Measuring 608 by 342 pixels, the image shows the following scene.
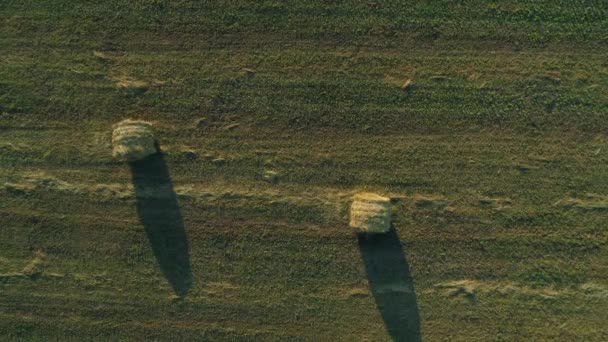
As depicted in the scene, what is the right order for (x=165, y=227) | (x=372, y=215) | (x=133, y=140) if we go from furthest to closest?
1. (x=165, y=227)
2. (x=133, y=140)
3. (x=372, y=215)

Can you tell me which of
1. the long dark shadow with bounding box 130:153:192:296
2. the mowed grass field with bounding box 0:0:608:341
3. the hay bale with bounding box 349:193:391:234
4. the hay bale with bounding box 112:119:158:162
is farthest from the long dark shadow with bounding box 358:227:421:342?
Result: the hay bale with bounding box 112:119:158:162

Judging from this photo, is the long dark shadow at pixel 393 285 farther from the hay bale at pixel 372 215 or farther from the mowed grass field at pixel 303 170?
the hay bale at pixel 372 215

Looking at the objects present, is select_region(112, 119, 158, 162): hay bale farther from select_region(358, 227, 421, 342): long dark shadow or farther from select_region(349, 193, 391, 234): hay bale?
select_region(358, 227, 421, 342): long dark shadow

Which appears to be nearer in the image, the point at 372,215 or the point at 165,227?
the point at 372,215

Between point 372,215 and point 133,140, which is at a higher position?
point 133,140

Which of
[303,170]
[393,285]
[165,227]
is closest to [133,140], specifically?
[165,227]

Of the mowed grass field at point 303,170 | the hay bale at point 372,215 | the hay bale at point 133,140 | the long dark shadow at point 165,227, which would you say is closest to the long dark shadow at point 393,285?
the mowed grass field at point 303,170

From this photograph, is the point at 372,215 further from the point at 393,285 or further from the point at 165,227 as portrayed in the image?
the point at 165,227
